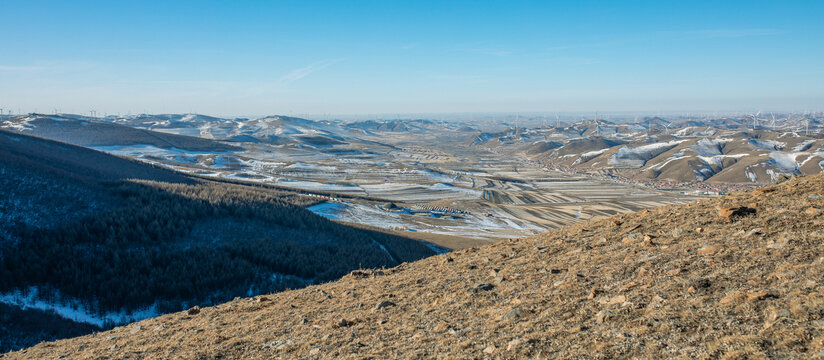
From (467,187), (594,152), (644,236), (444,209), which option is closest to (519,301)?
(644,236)

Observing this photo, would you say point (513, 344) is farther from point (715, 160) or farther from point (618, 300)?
point (715, 160)

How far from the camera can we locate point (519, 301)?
10266 millimetres

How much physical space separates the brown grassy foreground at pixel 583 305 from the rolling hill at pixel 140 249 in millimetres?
11612

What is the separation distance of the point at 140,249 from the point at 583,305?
3092 centimetres

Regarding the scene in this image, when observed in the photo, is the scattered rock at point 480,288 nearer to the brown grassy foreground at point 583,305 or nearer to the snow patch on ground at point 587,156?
the brown grassy foreground at point 583,305

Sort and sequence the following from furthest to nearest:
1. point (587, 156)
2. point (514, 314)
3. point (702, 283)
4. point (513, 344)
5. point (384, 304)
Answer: point (587, 156) < point (384, 304) < point (514, 314) < point (702, 283) < point (513, 344)

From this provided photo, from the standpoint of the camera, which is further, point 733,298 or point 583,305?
point 583,305

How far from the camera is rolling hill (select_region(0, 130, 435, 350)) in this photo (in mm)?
23891

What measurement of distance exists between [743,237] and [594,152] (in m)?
198

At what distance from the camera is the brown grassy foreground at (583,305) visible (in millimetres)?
7031

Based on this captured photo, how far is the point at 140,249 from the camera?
30047mm

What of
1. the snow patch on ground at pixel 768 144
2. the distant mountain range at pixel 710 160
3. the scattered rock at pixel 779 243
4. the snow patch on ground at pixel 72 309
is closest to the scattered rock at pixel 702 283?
the scattered rock at pixel 779 243

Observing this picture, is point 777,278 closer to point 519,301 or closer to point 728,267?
point 728,267

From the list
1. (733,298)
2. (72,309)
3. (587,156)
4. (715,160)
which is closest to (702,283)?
(733,298)
